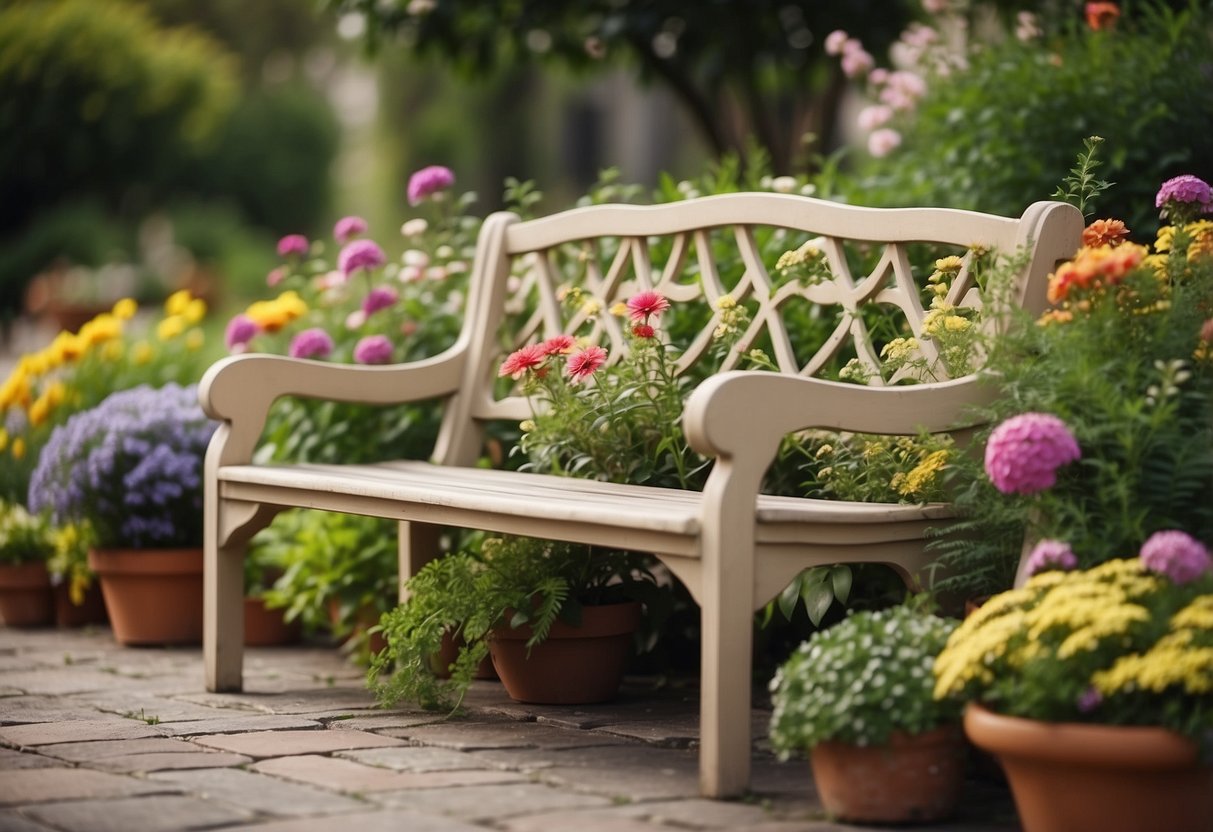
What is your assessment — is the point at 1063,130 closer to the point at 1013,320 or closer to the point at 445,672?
the point at 1013,320

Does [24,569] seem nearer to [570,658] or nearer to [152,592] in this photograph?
[152,592]

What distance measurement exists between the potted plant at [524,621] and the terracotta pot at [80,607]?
1819mm

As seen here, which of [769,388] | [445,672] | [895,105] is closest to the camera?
[769,388]

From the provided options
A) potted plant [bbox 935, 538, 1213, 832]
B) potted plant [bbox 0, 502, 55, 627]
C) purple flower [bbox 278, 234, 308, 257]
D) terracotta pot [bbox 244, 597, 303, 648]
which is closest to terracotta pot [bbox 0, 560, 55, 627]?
potted plant [bbox 0, 502, 55, 627]

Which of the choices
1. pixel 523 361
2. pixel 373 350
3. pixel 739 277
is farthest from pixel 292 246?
pixel 523 361

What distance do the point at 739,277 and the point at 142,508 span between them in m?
1.94

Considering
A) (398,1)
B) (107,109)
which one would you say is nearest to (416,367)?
(398,1)

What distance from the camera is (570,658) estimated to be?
392cm

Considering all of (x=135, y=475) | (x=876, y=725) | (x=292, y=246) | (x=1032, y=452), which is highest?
(x=292, y=246)

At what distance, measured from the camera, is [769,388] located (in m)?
2.97

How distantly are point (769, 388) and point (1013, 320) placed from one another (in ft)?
1.94

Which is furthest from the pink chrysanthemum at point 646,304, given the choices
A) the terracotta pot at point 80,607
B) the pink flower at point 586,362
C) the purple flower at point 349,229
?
the terracotta pot at point 80,607

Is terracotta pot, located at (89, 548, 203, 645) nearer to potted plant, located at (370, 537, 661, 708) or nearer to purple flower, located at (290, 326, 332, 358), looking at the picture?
purple flower, located at (290, 326, 332, 358)

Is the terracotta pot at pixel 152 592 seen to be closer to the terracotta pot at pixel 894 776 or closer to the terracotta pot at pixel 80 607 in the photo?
the terracotta pot at pixel 80 607
